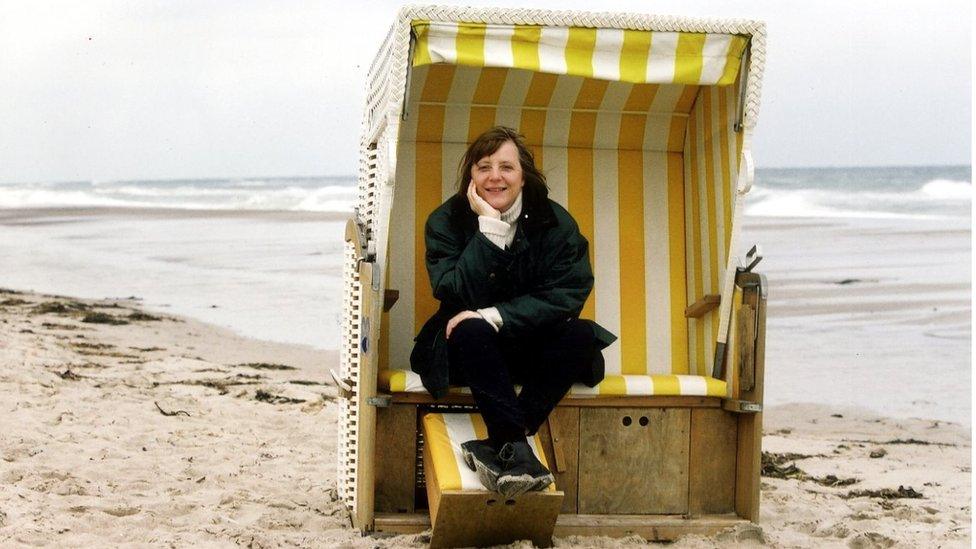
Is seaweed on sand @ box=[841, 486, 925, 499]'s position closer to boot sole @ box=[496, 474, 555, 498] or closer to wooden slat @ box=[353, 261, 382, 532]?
boot sole @ box=[496, 474, 555, 498]

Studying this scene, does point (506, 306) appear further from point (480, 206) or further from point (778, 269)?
point (778, 269)

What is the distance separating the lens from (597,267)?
18.1 ft

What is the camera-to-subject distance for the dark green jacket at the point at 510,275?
437 cm

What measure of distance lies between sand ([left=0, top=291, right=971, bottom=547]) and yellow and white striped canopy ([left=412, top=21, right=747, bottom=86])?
5.63 ft

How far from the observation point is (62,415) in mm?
6262

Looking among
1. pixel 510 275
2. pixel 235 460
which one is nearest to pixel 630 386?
pixel 510 275

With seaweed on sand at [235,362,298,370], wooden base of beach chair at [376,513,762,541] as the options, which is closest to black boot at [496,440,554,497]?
wooden base of beach chair at [376,513,762,541]

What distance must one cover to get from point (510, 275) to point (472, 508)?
89 centimetres

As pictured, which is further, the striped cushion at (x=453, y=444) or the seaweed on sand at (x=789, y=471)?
the seaweed on sand at (x=789, y=471)

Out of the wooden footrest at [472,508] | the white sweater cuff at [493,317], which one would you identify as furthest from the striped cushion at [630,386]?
the white sweater cuff at [493,317]

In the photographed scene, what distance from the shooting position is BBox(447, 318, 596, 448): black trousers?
4121mm

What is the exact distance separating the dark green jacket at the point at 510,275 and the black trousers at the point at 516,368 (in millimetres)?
69

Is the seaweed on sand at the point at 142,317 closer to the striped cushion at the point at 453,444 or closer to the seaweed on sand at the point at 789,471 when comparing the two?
the seaweed on sand at the point at 789,471

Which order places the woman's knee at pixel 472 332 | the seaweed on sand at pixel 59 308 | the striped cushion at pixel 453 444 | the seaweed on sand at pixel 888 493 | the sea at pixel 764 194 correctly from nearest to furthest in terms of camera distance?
the striped cushion at pixel 453 444 → the woman's knee at pixel 472 332 → the seaweed on sand at pixel 888 493 → the seaweed on sand at pixel 59 308 → the sea at pixel 764 194
